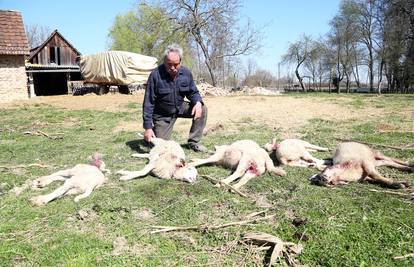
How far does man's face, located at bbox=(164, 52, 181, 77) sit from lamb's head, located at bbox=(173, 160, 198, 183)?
201 centimetres

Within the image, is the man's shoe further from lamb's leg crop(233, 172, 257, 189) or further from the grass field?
lamb's leg crop(233, 172, 257, 189)

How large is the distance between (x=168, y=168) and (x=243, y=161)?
1.01 m

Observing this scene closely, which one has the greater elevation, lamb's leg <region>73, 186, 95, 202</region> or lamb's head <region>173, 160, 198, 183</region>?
lamb's head <region>173, 160, 198, 183</region>

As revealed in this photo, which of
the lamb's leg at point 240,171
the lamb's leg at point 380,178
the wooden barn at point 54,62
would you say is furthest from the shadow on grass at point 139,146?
the wooden barn at point 54,62

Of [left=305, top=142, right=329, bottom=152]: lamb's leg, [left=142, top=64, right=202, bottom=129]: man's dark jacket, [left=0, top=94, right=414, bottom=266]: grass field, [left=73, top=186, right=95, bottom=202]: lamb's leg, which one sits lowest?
[left=0, top=94, right=414, bottom=266]: grass field

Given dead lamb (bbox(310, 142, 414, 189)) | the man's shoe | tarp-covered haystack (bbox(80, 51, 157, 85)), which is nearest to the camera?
dead lamb (bbox(310, 142, 414, 189))

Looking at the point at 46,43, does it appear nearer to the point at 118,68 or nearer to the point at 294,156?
the point at 118,68

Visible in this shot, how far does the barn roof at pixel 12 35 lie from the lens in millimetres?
21125

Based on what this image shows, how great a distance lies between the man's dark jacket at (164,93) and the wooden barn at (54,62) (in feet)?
93.4

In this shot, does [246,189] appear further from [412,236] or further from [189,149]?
[189,149]

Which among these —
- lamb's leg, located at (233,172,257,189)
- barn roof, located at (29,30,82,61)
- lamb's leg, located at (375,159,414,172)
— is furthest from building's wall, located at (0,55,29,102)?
lamb's leg, located at (375,159,414,172)

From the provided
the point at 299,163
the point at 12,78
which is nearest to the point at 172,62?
the point at 299,163

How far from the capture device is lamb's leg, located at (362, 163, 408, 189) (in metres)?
4.34

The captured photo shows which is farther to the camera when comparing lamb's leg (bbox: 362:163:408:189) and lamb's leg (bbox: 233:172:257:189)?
lamb's leg (bbox: 233:172:257:189)
